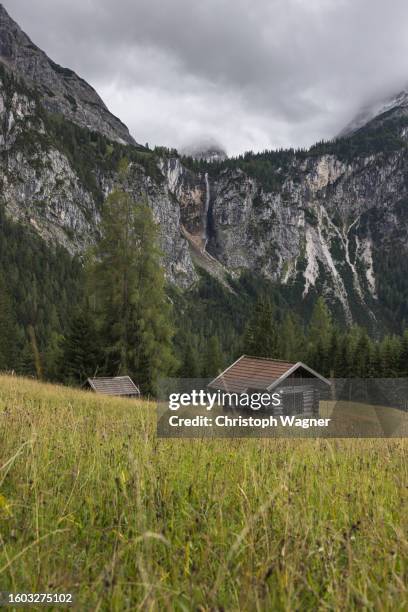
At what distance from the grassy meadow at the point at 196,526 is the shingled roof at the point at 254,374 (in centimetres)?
1027

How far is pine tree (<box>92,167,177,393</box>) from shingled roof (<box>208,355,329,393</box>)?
32.7 feet

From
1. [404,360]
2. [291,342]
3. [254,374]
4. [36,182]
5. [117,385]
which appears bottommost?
[117,385]

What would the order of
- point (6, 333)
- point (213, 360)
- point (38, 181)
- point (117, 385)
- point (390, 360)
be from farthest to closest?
point (38, 181)
point (213, 360)
point (390, 360)
point (6, 333)
point (117, 385)

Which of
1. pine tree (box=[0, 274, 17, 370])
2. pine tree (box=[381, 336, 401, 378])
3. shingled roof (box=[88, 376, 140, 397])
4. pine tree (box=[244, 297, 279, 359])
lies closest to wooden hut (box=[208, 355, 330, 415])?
shingled roof (box=[88, 376, 140, 397])

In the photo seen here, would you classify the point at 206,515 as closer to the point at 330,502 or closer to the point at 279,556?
the point at 279,556

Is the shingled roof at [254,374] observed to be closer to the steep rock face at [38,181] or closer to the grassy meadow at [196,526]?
the grassy meadow at [196,526]

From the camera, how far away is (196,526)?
107 inches

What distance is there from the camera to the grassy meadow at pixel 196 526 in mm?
2004

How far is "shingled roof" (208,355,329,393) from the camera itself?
15.4 metres

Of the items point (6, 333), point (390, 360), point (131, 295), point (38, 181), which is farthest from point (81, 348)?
point (38, 181)

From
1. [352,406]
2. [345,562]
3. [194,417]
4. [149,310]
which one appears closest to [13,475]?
[345,562]

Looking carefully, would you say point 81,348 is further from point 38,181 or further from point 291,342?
point 38,181

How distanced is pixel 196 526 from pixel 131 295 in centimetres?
2436

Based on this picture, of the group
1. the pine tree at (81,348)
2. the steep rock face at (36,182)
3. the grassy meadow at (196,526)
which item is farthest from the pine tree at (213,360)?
the steep rock face at (36,182)
